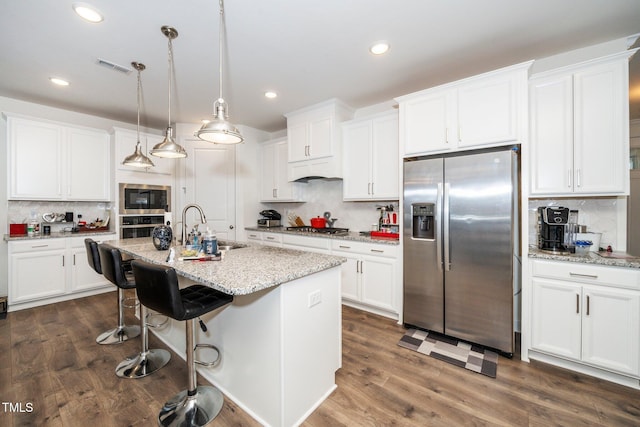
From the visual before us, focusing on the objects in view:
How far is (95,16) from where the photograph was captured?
1.96m

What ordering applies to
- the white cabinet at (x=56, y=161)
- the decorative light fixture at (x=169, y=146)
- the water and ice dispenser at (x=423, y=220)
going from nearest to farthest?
the decorative light fixture at (x=169, y=146) → the water and ice dispenser at (x=423, y=220) → the white cabinet at (x=56, y=161)

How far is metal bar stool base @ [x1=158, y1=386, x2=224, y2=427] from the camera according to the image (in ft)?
5.17

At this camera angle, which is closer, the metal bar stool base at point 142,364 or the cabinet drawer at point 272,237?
the metal bar stool base at point 142,364

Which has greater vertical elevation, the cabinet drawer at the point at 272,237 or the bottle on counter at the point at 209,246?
the bottle on counter at the point at 209,246

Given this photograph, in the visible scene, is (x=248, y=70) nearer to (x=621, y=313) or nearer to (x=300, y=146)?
(x=300, y=146)

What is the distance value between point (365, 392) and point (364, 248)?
156cm

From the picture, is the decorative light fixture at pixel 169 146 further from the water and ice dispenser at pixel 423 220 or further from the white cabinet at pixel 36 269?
the white cabinet at pixel 36 269

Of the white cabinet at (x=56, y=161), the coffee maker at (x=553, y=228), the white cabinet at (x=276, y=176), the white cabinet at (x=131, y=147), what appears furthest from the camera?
the white cabinet at (x=276, y=176)

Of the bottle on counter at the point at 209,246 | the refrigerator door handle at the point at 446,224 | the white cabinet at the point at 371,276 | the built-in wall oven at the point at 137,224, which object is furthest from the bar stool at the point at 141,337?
the refrigerator door handle at the point at 446,224

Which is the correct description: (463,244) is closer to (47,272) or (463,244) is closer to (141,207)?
(141,207)

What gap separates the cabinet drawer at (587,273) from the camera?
6.11 feet

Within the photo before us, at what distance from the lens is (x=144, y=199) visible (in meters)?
4.20

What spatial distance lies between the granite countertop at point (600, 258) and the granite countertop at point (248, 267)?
1.72 metres

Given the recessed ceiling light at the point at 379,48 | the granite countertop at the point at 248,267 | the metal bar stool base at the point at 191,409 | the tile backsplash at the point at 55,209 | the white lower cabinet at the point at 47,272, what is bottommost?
the metal bar stool base at the point at 191,409
